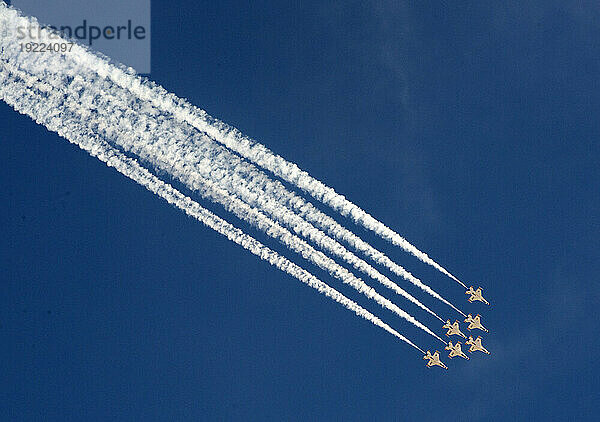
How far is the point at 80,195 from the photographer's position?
83.5ft

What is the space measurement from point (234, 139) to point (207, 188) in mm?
2040

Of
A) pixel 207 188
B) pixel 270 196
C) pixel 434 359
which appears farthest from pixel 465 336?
pixel 207 188

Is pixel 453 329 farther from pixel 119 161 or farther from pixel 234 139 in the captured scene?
pixel 119 161

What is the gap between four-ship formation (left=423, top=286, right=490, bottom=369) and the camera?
26.2 meters

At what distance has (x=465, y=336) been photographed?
86.4 feet

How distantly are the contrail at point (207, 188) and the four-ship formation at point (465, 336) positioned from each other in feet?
15.4

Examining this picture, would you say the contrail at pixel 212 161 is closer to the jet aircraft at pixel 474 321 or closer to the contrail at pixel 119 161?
the contrail at pixel 119 161

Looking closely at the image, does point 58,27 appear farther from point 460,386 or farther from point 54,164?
point 460,386

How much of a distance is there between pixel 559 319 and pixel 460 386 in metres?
4.80

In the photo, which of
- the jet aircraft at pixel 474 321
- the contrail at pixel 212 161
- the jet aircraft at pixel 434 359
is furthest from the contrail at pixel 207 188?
the jet aircraft at pixel 474 321

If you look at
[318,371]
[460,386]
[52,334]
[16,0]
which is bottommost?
[52,334]

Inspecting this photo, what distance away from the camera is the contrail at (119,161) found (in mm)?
22516

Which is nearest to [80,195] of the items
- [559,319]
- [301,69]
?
[301,69]

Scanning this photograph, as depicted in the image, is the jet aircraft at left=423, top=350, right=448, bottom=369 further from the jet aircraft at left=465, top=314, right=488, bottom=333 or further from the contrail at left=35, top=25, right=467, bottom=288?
the contrail at left=35, top=25, right=467, bottom=288
